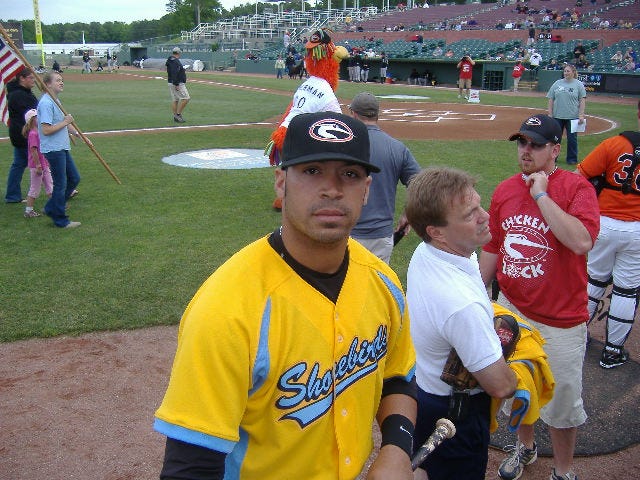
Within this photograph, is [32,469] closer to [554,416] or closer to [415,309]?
[415,309]

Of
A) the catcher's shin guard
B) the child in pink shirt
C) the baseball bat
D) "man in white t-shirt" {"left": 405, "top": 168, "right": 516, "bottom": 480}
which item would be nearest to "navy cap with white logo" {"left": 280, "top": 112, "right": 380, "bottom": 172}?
"man in white t-shirt" {"left": 405, "top": 168, "right": 516, "bottom": 480}

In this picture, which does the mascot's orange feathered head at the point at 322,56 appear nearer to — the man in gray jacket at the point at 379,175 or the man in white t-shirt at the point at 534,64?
the man in gray jacket at the point at 379,175

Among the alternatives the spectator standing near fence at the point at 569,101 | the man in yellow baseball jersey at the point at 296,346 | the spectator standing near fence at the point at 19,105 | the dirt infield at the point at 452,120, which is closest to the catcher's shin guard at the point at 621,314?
the man in yellow baseball jersey at the point at 296,346

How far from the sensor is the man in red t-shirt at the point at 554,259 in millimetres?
3305

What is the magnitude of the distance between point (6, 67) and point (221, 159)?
515cm

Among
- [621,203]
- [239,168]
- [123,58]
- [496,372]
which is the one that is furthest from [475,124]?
[123,58]

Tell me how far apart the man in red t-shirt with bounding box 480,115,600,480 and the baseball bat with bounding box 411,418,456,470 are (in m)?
1.38

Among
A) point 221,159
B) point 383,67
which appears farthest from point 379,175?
point 383,67

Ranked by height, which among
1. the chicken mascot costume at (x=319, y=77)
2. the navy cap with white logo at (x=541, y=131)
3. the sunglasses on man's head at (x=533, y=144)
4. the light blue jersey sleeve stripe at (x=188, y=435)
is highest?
the chicken mascot costume at (x=319, y=77)

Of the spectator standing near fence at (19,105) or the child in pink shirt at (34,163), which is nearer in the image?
the child in pink shirt at (34,163)

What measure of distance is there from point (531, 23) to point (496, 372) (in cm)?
4507

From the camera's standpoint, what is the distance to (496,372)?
8.26ft

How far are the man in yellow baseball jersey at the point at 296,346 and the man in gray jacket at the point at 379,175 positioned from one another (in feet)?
9.12

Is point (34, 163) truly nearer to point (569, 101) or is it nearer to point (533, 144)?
point (533, 144)
